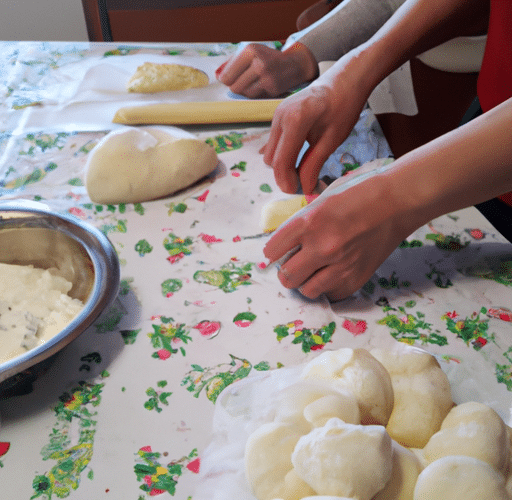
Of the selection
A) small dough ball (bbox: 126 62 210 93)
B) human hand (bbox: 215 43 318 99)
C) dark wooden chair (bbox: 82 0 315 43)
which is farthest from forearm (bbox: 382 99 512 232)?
dark wooden chair (bbox: 82 0 315 43)

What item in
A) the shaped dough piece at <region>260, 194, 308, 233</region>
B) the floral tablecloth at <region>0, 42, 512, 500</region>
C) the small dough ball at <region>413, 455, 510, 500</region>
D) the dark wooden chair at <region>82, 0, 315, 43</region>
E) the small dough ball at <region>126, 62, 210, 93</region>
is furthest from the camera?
the dark wooden chair at <region>82, 0, 315, 43</region>

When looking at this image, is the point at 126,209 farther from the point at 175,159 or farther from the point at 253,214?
the point at 253,214

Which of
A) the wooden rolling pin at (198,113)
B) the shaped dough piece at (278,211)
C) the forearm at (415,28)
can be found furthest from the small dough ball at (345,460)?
the wooden rolling pin at (198,113)

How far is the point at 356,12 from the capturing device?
141cm

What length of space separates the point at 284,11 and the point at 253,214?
1657mm

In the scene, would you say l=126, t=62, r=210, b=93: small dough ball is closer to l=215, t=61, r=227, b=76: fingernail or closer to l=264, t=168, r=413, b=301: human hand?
l=215, t=61, r=227, b=76: fingernail

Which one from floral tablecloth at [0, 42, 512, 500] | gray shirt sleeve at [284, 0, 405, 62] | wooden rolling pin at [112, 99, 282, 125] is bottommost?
floral tablecloth at [0, 42, 512, 500]

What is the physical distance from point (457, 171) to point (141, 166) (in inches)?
23.9

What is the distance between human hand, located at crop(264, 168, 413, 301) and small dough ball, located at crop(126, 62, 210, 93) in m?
0.75

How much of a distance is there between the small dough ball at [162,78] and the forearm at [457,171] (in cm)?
81

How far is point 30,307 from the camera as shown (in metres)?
0.77

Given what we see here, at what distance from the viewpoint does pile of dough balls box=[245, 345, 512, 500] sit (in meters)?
0.52

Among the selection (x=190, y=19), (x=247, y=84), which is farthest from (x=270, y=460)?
(x=190, y=19)

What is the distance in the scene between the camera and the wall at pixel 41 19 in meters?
2.76
